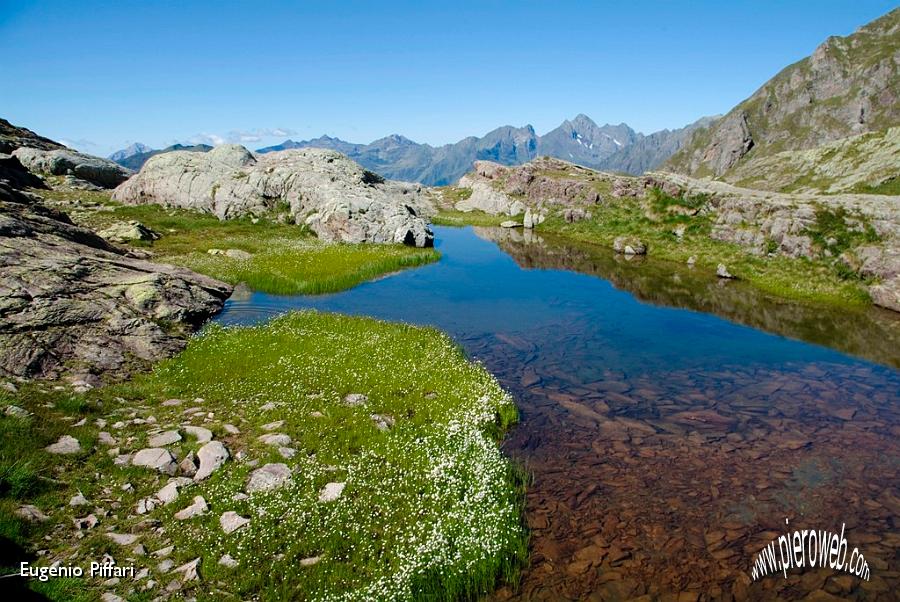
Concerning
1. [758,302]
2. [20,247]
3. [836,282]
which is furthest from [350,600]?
[836,282]

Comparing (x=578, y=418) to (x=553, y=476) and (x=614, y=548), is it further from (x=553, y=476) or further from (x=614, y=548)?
(x=614, y=548)

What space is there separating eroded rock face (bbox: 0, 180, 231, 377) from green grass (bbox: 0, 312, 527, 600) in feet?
6.12

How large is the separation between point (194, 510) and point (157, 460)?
8.04 feet

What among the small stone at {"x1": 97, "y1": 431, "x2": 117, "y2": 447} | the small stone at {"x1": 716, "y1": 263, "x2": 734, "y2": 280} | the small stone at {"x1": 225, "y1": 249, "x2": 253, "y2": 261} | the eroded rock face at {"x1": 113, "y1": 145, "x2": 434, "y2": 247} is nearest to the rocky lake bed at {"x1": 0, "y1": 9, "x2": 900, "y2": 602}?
the small stone at {"x1": 97, "y1": 431, "x2": 117, "y2": 447}

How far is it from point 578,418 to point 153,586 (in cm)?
1429

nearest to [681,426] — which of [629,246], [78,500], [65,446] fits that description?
[78,500]

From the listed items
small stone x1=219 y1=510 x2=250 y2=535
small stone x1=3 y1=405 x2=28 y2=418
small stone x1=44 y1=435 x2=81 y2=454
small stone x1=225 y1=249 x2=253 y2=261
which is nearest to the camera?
small stone x1=219 y1=510 x2=250 y2=535

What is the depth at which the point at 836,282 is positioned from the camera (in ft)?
129

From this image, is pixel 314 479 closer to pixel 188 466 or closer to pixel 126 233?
pixel 188 466

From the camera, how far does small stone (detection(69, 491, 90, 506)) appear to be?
10.6 metres

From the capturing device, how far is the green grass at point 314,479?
10055 millimetres

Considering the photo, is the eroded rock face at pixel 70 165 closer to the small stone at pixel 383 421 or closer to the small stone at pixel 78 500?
the small stone at pixel 383 421

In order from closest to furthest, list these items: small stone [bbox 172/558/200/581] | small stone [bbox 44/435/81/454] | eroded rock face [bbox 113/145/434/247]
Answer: small stone [bbox 172/558/200/581], small stone [bbox 44/435/81/454], eroded rock face [bbox 113/145/434/247]

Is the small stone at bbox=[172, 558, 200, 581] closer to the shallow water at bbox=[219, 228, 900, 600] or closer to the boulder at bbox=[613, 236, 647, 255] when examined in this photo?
the shallow water at bbox=[219, 228, 900, 600]
